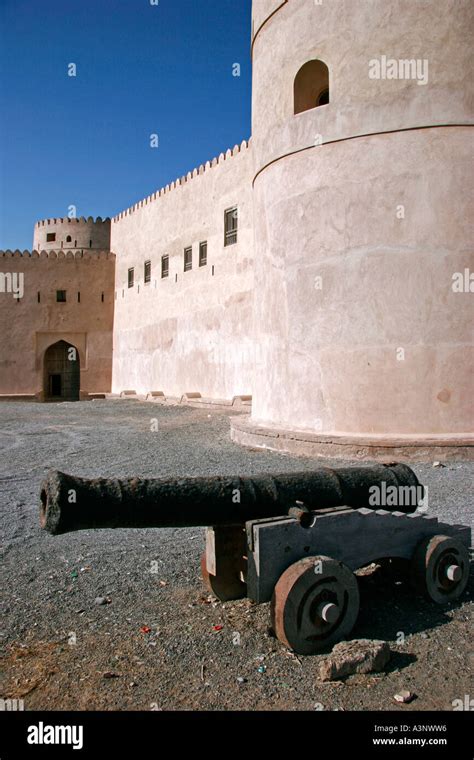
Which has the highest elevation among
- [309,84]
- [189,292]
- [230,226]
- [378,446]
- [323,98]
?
[323,98]

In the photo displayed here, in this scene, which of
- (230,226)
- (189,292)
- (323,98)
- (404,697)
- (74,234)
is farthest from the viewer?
(74,234)

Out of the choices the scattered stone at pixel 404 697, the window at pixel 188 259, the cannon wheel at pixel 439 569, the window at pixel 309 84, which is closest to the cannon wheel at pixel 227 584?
the cannon wheel at pixel 439 569

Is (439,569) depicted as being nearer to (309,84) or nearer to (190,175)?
(309,84)

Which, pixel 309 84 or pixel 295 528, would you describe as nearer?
pixel 295 528

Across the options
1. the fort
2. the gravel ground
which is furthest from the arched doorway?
the gravel ground

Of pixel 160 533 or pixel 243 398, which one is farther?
pixel 243 398

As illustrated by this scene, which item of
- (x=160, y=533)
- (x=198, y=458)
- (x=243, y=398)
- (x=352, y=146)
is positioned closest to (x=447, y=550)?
(x=160, y=533)

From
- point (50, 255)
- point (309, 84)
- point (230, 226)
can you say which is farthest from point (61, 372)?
point (309, 84)

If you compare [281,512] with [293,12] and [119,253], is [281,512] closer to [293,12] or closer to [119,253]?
[293,12]

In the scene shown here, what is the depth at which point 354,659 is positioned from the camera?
295cm

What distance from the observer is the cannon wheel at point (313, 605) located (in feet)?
10.4

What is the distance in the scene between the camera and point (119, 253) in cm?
2680

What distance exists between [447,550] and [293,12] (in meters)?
9.42

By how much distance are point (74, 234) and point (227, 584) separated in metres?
32.5
